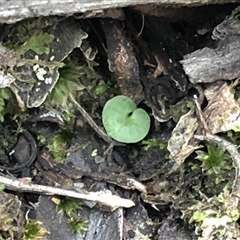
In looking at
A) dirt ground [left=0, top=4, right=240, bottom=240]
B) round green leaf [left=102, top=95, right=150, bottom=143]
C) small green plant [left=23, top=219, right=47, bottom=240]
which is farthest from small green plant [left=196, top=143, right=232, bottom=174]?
small green plant [left=23, top=219, right=47, bottom=240]

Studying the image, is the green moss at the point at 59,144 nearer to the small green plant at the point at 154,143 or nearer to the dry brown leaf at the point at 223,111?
the small green plant at the point at 154,143

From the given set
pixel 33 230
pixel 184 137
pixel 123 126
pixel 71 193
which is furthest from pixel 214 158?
pixel 33 230

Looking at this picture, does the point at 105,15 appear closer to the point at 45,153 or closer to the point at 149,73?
the point at 149,73

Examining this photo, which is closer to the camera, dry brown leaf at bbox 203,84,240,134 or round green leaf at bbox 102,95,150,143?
dry brown leaf at bbox 203,84,240,134

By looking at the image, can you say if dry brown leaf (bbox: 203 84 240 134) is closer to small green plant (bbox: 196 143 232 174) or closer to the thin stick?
small green plant (bbox: 196 143 232 174)

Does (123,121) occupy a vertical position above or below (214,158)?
above

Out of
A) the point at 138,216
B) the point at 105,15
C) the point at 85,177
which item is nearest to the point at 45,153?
the point at 85,177

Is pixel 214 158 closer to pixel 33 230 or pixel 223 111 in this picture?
pixel 223 111
